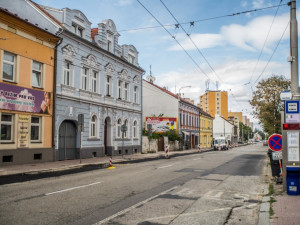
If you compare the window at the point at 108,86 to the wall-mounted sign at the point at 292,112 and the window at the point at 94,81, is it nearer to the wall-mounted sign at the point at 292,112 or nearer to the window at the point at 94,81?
the window at the point at 94,81

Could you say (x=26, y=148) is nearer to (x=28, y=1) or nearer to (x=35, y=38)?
(x=35, y=38)

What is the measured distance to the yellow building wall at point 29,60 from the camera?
16.8 metres

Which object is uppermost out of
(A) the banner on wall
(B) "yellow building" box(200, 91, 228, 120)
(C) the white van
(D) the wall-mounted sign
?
(B) "yellow building" box(200, 91, 228, 120)

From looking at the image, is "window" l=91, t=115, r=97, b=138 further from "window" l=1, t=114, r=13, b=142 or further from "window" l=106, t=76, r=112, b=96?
"window" l=1, t=114, r=13, b=142

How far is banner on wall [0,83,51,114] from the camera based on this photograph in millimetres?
16297

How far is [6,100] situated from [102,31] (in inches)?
503

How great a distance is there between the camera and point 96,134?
Result: 25.2 metres

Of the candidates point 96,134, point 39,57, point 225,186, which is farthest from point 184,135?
point 225,186

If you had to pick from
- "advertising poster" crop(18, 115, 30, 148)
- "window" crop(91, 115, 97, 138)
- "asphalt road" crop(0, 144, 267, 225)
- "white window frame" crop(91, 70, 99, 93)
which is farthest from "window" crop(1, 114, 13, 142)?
"white window frame" crop(91, 70, 99, 93)

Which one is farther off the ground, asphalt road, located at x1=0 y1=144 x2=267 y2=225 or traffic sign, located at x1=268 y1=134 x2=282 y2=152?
traffic sign, located at x1=268 y1=134 x2=282 y2=152

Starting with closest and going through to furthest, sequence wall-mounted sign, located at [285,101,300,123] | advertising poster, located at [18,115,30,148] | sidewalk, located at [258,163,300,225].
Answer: sidewalk, located at [258,163,300,225], wall-mounted sign, located at [285,101,300,123], advertising poster, located at [18,115,30,148]

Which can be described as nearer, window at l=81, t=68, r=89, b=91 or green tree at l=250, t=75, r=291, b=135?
window at l=81, t=68, r=89, b=91

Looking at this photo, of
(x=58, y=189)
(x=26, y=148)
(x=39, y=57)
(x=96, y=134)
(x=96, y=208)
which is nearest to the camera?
(x=96, y=208)

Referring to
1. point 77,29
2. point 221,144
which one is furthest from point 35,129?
point 221,144
